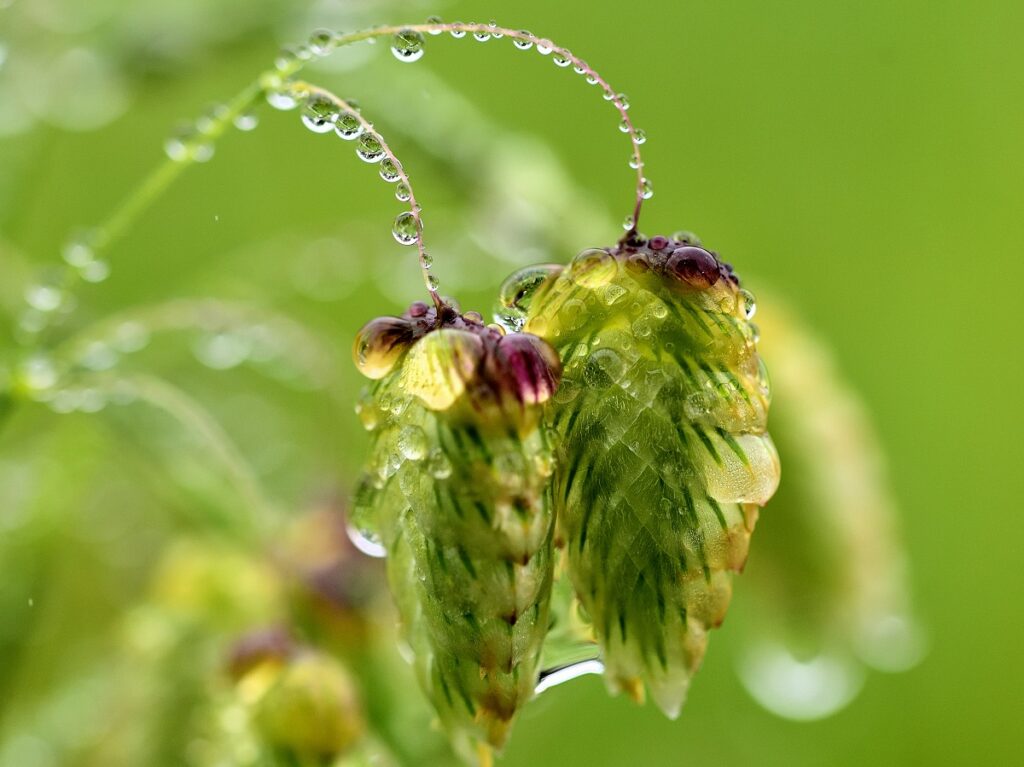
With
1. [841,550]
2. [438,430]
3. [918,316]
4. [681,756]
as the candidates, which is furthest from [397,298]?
[438,430]

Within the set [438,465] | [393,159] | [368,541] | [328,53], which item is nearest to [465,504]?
[438,465]

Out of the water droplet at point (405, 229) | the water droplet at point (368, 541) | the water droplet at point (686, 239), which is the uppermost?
the water droplet at point (686, 239)

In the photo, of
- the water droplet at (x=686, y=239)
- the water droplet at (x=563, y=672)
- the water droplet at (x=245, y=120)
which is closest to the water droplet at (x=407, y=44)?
the water droplet at (x=245, y=120)

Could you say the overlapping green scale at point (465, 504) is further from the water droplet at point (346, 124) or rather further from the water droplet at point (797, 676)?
the water droplet at point (797, 676)

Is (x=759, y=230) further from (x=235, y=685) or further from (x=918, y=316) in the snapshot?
(x=235, y=685)

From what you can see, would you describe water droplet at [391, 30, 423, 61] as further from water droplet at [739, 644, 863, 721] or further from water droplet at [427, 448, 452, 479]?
water droplet at [739, 644, 863, 721]

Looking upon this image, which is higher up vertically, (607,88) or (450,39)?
(450,39)
